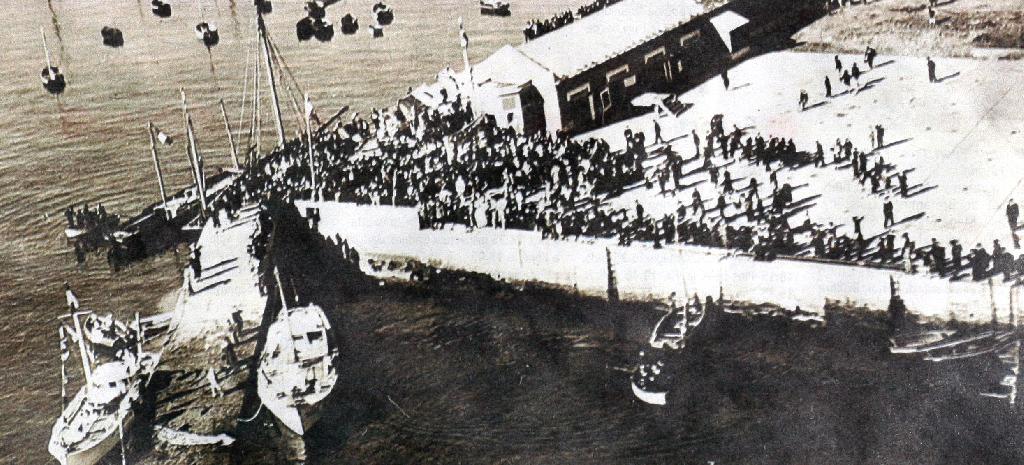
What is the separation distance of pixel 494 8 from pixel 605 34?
639 centimetres

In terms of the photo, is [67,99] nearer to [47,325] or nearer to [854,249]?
[47,325]

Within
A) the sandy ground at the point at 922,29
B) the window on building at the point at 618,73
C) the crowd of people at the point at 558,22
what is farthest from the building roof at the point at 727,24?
the window on building at the point at 618,73

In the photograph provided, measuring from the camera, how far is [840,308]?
12.4m

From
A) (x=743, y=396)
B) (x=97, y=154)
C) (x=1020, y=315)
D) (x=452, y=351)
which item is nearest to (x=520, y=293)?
(x=452, y=351)

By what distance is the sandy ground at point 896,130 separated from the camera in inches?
511

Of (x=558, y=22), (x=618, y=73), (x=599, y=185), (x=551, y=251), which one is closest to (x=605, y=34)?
(x=618, y=73)

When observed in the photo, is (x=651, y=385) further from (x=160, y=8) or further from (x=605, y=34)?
(x=160, y=8)

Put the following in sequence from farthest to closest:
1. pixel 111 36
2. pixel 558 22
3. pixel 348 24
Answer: pixel 558 22 < pixel 348 24 < pixel 111 36

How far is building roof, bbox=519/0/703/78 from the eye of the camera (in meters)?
17.2

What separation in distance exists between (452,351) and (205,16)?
36.3 feet

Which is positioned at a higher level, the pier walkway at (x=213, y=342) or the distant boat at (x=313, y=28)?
the distant boat at (x=313, y=28)

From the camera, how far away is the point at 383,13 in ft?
70.9

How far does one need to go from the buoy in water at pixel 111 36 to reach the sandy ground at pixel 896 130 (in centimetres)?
869

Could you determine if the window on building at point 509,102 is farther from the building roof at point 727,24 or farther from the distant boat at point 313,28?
the building roof at point 727,24
